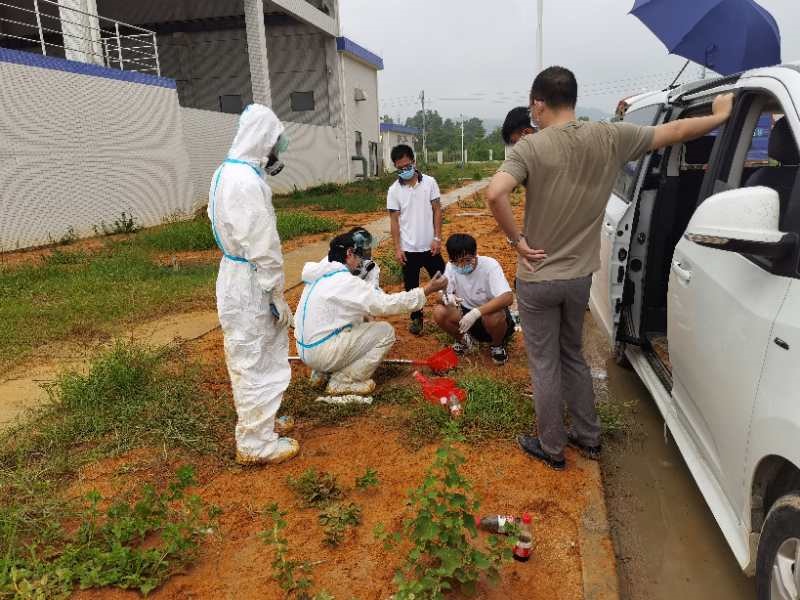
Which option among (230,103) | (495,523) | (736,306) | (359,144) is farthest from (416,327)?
(359,144)

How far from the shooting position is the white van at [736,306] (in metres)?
1.79

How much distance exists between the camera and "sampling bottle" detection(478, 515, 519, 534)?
8.46ft

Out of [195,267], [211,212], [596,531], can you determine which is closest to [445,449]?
[596,531]

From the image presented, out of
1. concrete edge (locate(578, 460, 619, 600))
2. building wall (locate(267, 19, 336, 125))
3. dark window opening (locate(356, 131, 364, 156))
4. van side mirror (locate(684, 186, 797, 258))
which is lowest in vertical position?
concrete edge (locate(578, 460, 619, 600))

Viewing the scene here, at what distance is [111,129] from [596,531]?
1237cm

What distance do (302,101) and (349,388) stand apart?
22.5 metres

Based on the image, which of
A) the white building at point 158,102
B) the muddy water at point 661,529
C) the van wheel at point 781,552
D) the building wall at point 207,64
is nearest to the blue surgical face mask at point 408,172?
the muddy water at point 661,529

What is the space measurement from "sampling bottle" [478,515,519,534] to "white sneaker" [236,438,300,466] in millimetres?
1272

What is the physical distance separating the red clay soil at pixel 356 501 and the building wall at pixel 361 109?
76.9 ft

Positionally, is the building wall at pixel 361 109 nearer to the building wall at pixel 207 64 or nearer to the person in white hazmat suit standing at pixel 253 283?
the building wall at pixel 207 64

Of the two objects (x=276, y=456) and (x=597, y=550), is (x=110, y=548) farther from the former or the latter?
(x=597, y=550)

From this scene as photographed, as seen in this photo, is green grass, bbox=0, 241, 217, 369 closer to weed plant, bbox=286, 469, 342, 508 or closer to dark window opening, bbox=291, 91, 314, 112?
weed plant, bbox=286, 469, 342, 508

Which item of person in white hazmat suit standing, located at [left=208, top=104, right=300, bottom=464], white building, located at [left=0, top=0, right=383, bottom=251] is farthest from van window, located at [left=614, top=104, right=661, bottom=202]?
white building, located at [left=0, top=0, right=383, bottom=251]

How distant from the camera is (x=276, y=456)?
3361 mm
